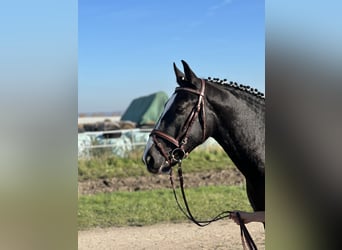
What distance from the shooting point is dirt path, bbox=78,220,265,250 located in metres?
4.12

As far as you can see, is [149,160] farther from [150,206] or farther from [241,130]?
[150,206]

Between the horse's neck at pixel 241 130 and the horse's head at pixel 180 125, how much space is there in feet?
0.32

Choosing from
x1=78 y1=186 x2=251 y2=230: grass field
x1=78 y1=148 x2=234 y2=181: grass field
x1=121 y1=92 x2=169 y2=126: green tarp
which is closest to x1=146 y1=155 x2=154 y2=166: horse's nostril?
x1=78 y1=186 x2=251 y2=230: grass field

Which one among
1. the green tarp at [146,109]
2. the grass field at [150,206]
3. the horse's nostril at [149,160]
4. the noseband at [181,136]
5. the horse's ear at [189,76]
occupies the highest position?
the horse's ear at [189,76]

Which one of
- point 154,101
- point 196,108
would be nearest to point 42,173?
point 196,108

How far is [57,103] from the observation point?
3.66 ft

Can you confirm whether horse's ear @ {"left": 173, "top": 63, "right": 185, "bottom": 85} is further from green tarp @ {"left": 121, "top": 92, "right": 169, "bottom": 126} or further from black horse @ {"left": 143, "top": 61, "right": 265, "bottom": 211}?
green tarp @ {"left": 121, "top": 92, "right": 169, "bottom": 126}

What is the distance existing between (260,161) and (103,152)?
6.05m

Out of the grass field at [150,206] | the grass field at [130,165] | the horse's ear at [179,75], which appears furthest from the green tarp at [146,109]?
the horse's ear at [179,75]

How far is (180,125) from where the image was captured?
2.34 meters

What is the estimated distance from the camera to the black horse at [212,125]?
2.29 meters

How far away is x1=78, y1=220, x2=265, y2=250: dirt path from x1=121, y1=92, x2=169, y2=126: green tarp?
7.38m

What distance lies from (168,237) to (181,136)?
232 centimetres

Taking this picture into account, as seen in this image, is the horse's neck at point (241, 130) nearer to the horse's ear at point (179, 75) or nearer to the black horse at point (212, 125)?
the black horse at point (212, 125)
